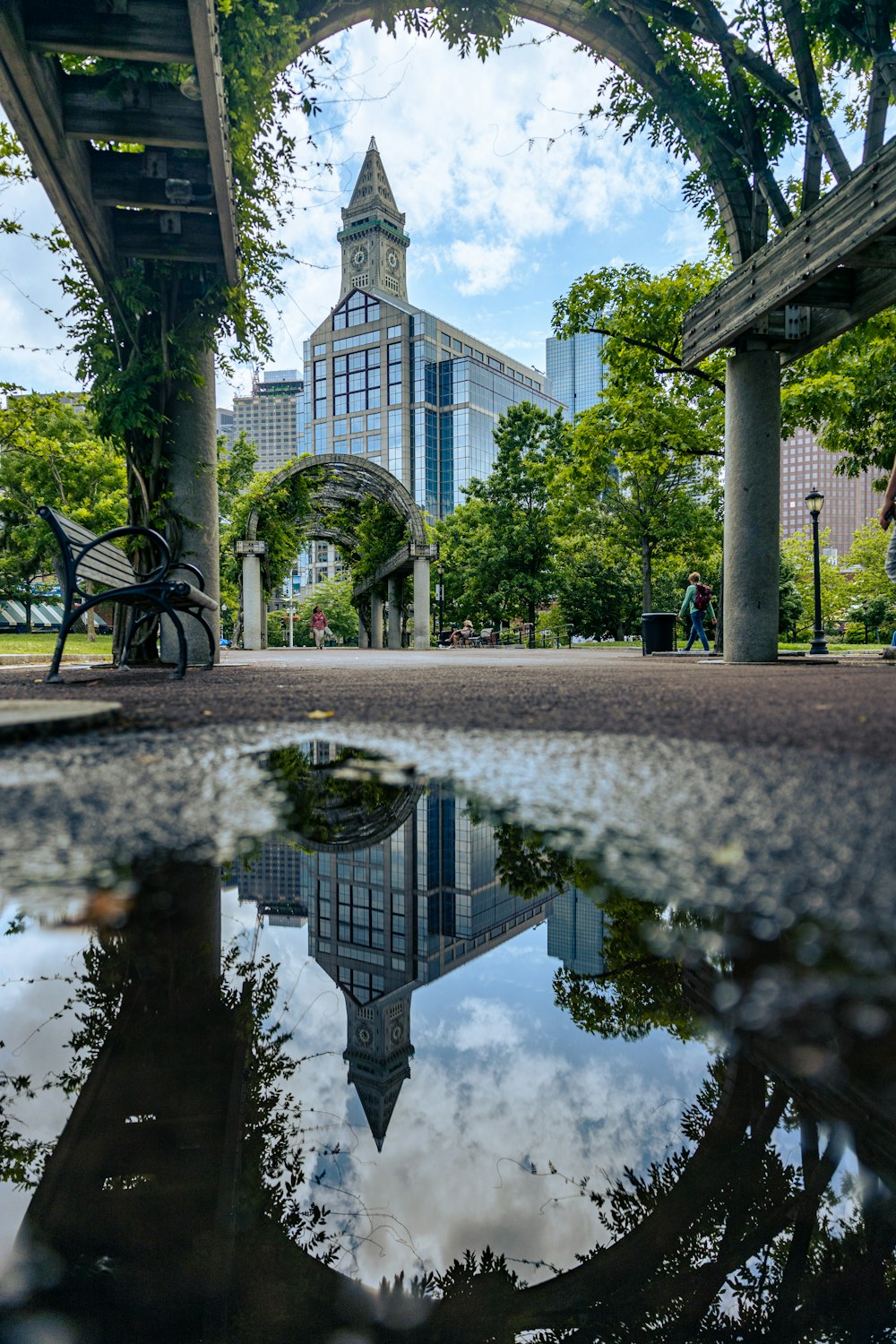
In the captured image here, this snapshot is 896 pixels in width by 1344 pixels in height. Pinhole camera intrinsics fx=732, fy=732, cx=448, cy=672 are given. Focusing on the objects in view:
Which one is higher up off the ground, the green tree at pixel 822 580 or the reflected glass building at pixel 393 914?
the green tree at pixel 822 580

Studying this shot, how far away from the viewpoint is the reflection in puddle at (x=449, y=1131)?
59cm

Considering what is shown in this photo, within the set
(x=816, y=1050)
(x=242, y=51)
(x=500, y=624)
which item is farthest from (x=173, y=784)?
(x=500, y=624)

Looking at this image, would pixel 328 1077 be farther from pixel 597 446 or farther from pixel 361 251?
pixel 361 251

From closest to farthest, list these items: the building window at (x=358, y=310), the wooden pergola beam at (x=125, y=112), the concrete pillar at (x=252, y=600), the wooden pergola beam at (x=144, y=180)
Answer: the wooden pergola beam at (x=125, y=112)
the wooden pergola beam at (x=144, y=180)
the concrete pillar at (x=252, y=600)
the building window at (x=358, y=310)

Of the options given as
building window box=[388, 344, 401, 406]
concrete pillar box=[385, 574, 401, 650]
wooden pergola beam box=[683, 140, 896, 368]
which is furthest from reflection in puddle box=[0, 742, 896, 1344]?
building window box=[388, 344, 401, 406]

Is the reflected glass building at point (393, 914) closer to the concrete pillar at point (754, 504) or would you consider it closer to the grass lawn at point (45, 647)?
the concrete pillar at point (754, 504)

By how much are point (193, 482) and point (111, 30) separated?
11.3ft

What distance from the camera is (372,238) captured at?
110 meters

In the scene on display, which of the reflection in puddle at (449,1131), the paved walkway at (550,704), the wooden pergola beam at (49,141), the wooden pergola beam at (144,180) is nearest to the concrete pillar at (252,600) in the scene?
the wooden pergola beam at (49,141)

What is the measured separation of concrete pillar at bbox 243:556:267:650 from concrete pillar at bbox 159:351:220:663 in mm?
20805

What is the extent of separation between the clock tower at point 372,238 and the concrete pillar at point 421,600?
309ft

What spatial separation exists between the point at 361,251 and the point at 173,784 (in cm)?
12727

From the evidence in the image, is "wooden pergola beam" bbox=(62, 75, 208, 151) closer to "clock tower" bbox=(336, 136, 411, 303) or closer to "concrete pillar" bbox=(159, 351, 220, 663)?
"concrete pillar" bbox=(159, 351, 220, 663)

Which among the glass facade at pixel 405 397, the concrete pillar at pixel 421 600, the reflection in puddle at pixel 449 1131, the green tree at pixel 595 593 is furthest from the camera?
the glass facade at pixel 405 397
